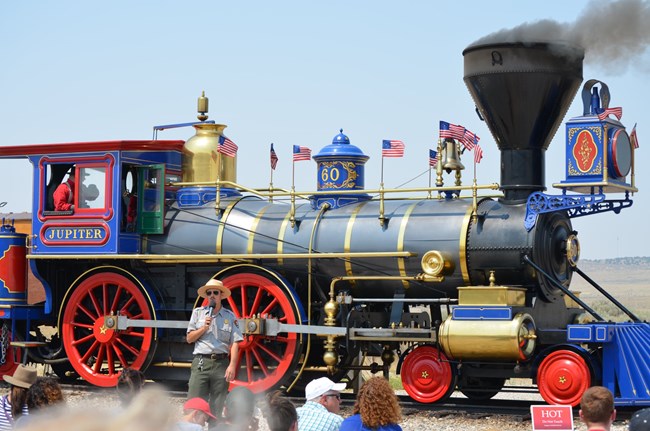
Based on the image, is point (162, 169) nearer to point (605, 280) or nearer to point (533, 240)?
point (533, 240)

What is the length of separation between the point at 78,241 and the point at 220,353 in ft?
14.7

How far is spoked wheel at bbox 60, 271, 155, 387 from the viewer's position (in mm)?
13188

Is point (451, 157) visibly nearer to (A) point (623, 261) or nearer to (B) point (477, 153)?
(B) point (477, 153)

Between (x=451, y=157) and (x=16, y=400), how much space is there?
24.2 ft

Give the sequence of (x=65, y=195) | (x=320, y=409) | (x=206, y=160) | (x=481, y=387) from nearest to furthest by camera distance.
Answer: (x=320, y=409)
(x=481, y=387)
(x=65, y=195)
(x=206, y=160)

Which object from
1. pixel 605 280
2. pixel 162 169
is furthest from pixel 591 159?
pixel 605 280

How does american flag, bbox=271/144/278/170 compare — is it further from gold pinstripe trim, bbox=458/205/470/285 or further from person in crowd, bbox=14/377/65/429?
person in crowd, bbox=14/377/65/429

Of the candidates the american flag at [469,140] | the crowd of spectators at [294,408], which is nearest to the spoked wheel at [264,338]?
the american flag at [469,140]

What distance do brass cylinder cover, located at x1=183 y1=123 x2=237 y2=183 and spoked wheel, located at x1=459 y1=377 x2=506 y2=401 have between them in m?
4.47

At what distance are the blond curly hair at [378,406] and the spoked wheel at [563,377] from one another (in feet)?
19.2

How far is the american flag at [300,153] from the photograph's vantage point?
13.3 meters

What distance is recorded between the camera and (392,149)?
41.7 ft

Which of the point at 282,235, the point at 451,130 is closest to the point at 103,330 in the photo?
the point at 282,235

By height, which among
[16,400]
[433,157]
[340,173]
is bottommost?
[16,400]
